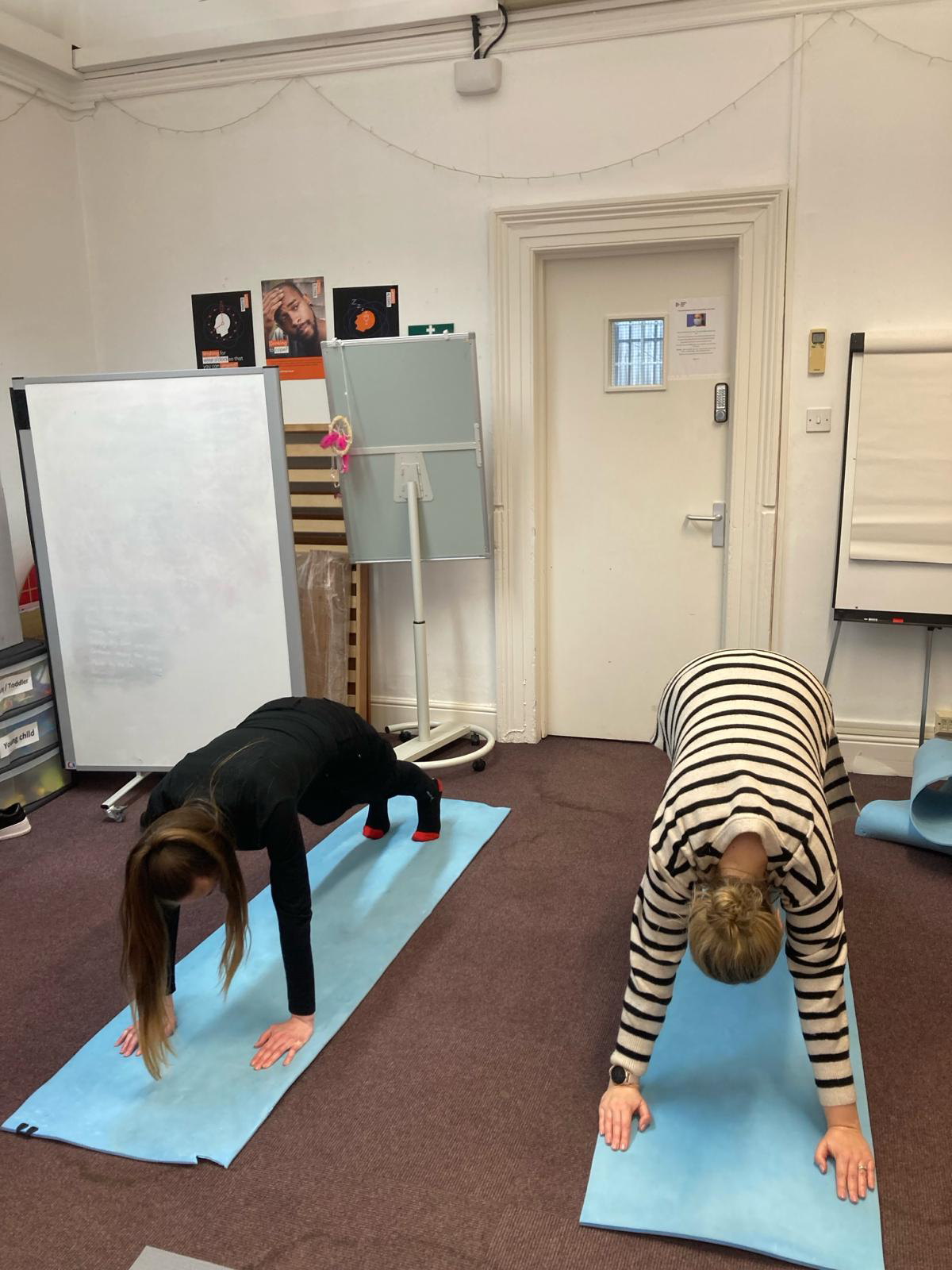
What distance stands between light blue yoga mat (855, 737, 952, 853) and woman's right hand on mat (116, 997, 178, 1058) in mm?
2153

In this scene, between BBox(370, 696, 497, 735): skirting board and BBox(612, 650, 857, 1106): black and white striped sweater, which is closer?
BBox(612, 650, 857, 1106): black and white striped sweater

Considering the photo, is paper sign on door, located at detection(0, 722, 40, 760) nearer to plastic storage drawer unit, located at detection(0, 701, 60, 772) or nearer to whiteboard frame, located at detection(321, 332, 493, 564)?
plastic storage drawer unit, located at detection(0, 701, 60, 772)

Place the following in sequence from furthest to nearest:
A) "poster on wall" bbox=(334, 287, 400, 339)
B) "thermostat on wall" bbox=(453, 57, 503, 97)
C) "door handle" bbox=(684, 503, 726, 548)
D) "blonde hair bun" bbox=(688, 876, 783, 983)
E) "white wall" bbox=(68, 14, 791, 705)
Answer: "poster on wall" bbox=(334, 287, 400, 339) < "door handle" bbox=(684, 503, 726, 548) < "thermostat on wall" bbox=(453, 57, 503, 97) < "white wall" bbox=(68, 14, 791, 705) < "blonde hair bun" bbox=(688, 876, 783, 983)

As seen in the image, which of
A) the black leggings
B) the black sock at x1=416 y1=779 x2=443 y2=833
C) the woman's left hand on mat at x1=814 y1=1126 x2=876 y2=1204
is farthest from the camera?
the black sock at x1=416 y1=779 x2=443 y2=833

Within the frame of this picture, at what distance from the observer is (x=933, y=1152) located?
172 centimetres

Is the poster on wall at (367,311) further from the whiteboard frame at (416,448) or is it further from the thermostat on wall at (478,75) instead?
the thermostat on wall at (478,75)

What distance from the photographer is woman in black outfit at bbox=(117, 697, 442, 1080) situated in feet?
5.57

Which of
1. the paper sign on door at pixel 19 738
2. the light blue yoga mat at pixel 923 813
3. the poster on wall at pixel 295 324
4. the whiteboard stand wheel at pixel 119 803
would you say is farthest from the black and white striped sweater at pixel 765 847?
the poster on wall at pixel 295 324

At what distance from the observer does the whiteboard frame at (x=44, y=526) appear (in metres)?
2.97

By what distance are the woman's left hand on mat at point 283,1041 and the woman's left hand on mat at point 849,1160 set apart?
107 cm

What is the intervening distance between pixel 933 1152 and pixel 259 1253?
48.8 inches

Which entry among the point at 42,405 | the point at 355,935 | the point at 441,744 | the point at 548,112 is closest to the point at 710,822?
the point at 355,935

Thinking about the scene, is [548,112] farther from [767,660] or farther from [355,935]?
[355,935]

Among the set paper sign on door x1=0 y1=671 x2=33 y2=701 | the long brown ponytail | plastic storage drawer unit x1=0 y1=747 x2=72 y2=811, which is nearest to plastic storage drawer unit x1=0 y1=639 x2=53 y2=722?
paper sign on door x1=0 y1=671 x2=33 y2=701
